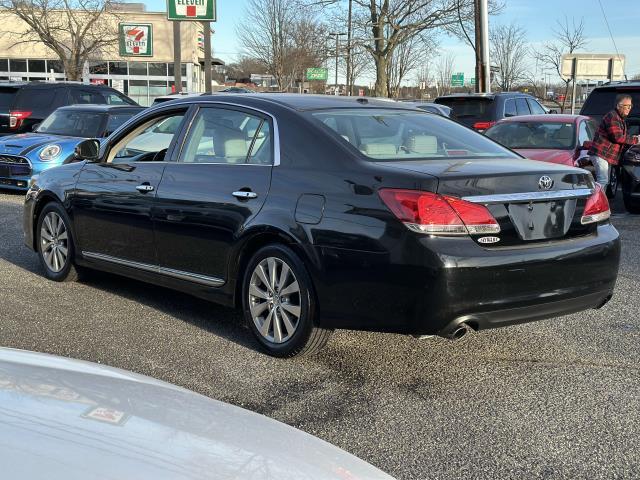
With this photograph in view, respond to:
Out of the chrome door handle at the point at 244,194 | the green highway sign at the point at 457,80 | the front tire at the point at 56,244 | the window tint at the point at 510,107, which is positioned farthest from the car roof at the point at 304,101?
the green highway sign at the point at 457,80

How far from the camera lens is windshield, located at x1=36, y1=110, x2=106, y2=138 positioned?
12023 millimetres

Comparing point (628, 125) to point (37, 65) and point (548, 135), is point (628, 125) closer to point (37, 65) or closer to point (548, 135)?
point (548, 135)

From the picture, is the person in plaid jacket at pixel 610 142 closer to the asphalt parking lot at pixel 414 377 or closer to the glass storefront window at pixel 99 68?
the asphalt parking lot at pixel 414 377

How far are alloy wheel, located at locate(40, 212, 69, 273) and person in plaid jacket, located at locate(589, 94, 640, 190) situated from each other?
7392mm

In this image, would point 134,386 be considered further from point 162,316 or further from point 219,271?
point 162,316

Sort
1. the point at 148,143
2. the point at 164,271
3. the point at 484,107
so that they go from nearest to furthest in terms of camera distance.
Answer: the point at 164,271 < the point at 148,143 < the point at 484,107

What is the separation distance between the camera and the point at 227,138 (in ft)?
15.7

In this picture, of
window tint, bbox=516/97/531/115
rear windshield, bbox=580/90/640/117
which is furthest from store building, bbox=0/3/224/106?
rear windshield, bbox=580/90/640/117

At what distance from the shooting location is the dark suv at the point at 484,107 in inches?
567

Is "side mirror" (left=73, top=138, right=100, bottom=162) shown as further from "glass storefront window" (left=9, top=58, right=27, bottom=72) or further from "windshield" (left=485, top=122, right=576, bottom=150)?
"glass storefront window" (left=9, top=58, right=27, bottom=72)

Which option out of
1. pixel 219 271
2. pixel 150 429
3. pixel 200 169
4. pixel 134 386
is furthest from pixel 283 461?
pixel 200 169

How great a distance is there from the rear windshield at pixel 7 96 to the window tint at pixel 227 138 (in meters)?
11.9

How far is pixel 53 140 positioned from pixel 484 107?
8448 mm

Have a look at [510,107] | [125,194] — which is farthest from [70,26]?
[125,194]
